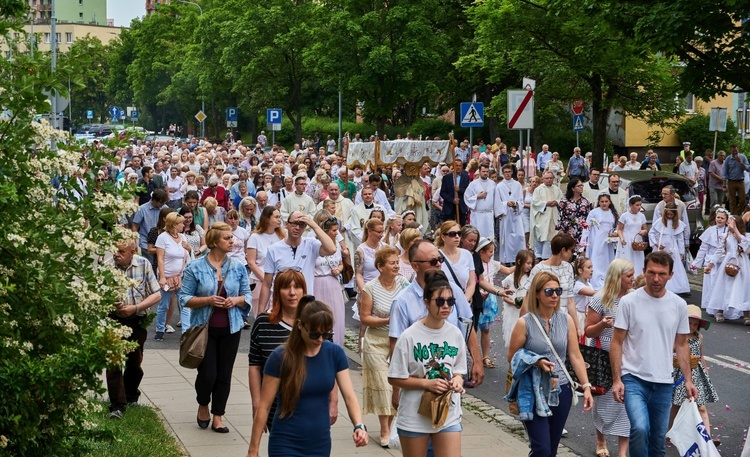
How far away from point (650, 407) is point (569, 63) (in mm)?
23361

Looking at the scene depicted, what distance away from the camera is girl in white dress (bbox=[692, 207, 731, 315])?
1705cm

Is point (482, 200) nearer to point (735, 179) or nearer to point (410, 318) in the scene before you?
point (735, 179)

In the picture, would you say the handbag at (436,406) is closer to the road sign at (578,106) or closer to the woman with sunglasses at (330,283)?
the woman with sunglasses at (330,283)

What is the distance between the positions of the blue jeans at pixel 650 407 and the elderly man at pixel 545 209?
44.4ft

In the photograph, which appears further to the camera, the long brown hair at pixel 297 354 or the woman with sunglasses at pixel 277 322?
the woman with sunglasses at pixel 277 322

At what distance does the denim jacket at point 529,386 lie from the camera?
7.57 m

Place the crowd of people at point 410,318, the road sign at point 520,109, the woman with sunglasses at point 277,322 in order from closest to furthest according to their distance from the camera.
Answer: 1. the crowd of people at point 410,318
2. the woman with sunglasses at point 277,322
3. the road sign at point 520,109

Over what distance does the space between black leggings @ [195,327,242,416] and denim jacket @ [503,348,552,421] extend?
2.87 metres

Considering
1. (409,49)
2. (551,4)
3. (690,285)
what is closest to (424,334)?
(690,285)

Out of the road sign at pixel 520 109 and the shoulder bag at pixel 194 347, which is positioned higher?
the road sign at pixel 520 109

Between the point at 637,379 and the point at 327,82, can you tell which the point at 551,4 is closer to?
the point at 637,379

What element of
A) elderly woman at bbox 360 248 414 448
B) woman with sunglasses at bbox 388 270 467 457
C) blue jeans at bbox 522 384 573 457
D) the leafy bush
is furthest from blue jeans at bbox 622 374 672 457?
the leafy bush

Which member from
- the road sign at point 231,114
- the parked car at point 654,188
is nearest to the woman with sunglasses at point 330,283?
the parked car at point 654,188

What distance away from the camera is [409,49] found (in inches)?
1645
